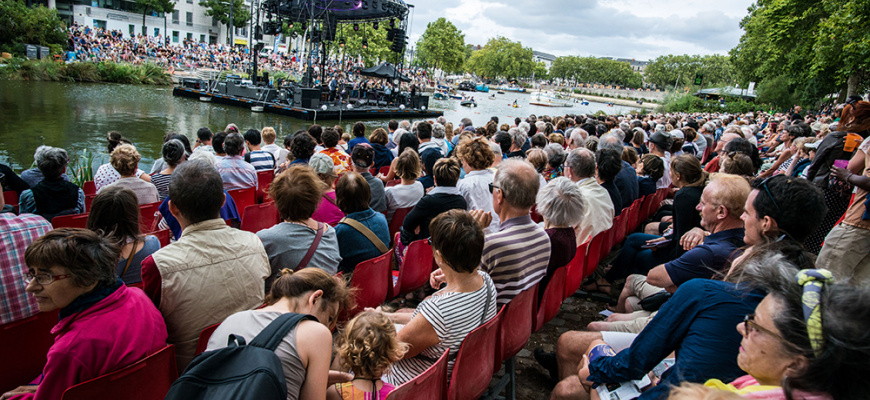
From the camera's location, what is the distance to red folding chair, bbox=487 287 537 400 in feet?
7.66

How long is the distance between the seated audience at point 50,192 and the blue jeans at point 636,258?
4.77m

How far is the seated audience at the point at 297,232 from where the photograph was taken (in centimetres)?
250

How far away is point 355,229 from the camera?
3.00m

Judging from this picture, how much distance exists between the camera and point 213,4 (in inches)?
1955

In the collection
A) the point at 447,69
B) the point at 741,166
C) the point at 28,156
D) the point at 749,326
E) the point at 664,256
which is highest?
the point at 447,69

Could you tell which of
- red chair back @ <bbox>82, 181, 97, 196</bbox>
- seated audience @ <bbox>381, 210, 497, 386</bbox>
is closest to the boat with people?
red chair back @ <bbox>82, 181, 97, 196</bbox>

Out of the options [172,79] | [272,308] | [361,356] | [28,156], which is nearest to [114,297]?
[272,308]

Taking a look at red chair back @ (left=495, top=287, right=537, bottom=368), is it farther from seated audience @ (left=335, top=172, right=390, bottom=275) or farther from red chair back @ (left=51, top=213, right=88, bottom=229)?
red chair back @ (left=51, top=213, right=88, bottom=229)

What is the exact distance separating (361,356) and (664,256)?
2.95 m

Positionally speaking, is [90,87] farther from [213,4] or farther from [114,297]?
[213,4]

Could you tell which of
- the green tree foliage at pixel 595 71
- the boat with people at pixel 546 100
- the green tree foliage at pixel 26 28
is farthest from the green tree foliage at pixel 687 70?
the green tree foliage at pixel 26 28

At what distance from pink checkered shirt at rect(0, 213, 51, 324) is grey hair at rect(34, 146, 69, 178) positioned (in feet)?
4.74

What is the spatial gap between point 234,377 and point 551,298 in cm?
220

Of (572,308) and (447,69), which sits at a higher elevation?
(447,69)
